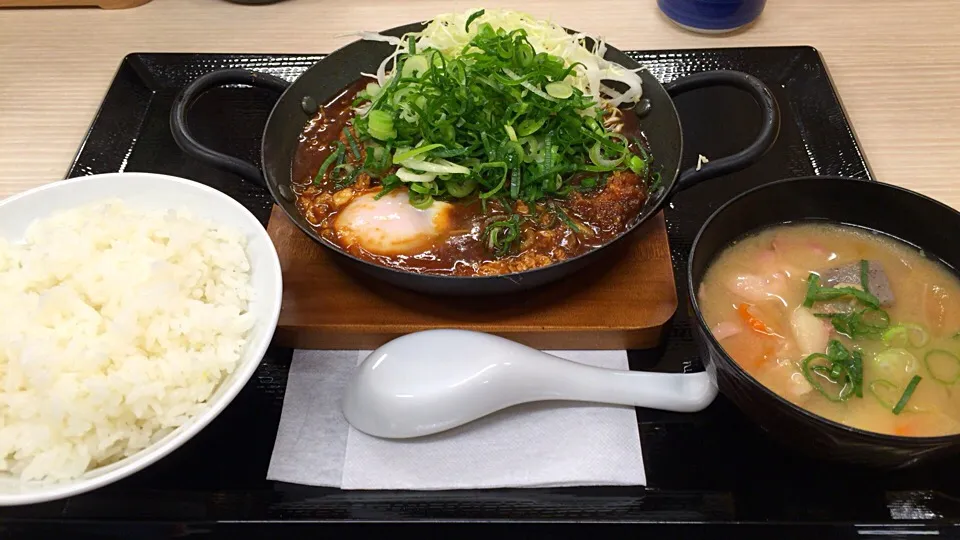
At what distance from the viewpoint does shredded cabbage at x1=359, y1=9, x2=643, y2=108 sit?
83.9 inches

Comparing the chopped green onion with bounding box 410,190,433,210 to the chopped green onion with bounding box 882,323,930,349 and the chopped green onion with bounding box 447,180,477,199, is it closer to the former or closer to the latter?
the chopped green onion with bounding box 447,180,477,199

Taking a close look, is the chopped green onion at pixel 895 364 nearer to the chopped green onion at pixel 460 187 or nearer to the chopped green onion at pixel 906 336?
the chopped green onion at pixel 906 336


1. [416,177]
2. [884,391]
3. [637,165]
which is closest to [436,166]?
[416,177]

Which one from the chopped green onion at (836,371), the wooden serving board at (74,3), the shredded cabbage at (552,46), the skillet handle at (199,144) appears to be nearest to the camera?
the chopped green onion at (836,371)

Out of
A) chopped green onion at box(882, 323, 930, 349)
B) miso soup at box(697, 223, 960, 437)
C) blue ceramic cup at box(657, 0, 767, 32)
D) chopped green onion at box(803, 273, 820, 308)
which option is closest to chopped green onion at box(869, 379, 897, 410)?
miso soup at box(697, 223, 960, 437)

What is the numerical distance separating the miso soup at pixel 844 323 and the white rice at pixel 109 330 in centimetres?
116

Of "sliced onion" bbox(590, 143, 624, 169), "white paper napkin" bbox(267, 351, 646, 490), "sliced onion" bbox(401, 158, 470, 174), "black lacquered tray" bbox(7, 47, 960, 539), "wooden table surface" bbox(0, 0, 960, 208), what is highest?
"sliced onion" bbox(401, 158, 470, 174)

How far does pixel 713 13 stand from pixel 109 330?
98.0 inches

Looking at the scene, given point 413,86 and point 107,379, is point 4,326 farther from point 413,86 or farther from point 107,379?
point 413,86

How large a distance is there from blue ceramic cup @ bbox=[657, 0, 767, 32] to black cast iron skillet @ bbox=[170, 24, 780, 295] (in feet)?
2.41

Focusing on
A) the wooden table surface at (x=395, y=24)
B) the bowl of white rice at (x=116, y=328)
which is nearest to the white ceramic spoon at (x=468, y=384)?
the bowl of white rice at (x=116, y=328)

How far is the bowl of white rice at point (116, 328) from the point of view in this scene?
1332mm

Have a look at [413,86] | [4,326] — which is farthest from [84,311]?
[413,86]

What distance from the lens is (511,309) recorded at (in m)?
1.79
